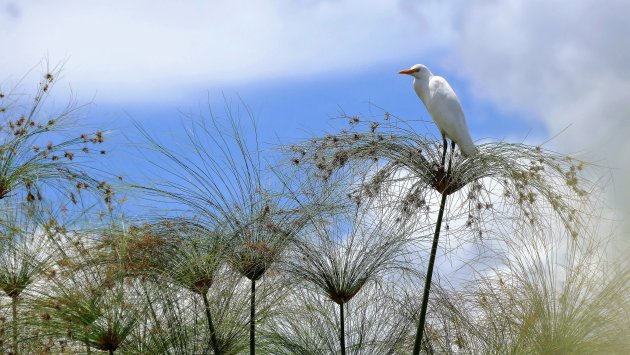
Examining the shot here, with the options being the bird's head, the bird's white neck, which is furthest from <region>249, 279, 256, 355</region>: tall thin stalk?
the bird's head

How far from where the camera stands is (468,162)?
4.77 m

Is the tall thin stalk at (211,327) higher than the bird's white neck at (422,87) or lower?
lower

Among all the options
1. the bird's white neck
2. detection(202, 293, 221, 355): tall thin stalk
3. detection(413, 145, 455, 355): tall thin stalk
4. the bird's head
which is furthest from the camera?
the bird's head

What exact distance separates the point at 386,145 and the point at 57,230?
2370 mm

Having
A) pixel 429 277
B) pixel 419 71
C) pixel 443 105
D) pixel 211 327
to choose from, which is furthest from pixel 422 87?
pixel 211 327

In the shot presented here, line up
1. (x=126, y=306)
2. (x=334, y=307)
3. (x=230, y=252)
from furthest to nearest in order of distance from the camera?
1. (x=334, y=307)
2. (x=230, y=252)
3. (x=126, y=306)

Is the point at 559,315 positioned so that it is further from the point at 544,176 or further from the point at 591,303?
the point at 544,176

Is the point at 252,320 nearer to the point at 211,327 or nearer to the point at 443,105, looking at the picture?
the point at 211,327

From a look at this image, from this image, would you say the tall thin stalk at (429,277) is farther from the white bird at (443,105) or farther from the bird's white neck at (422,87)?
the bird's white neck at (422,87)

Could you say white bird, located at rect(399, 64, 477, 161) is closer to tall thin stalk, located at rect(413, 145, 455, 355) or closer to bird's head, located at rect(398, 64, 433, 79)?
bird's head, located at rect(398, 64, 433, 79)

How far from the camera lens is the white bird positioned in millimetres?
5047

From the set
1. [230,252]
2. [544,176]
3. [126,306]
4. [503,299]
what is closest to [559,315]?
[503,299]

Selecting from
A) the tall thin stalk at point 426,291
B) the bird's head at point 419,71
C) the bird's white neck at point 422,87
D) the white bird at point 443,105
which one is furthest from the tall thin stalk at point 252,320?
the bird's head at point 419,71

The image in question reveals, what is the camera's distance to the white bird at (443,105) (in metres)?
5.05
